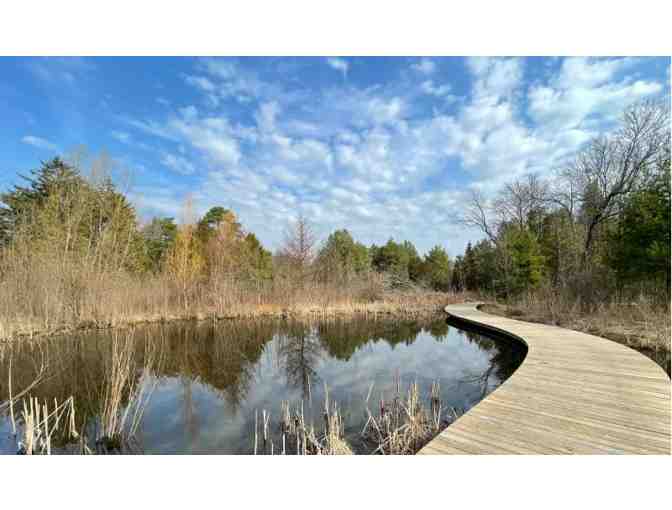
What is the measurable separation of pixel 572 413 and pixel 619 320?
23.0 ft

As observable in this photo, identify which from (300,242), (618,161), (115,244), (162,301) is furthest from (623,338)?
(115,244)

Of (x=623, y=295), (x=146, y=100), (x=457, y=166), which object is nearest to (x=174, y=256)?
(x=146, y=100)

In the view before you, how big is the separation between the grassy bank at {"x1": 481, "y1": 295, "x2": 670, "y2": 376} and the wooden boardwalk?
6.39 ft

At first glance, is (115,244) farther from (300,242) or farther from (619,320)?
(619,320)

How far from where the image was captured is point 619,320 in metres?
7.42

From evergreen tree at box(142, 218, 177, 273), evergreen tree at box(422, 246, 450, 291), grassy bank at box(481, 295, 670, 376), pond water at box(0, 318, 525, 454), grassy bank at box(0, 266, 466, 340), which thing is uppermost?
evergreen tree at box(142, 218, 177, 273)

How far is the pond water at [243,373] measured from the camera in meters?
3.44

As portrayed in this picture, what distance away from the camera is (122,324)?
9094 mm

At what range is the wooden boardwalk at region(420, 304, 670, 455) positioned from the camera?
2074 millimetres

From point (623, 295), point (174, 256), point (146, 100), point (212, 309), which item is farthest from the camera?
point (174, 256)

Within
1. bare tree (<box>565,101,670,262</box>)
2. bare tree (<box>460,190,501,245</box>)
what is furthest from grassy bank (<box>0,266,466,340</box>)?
bare tree (<box>565,101,670,262</box>)

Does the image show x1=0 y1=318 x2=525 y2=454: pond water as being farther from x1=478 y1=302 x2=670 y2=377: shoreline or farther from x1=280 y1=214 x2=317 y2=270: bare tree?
x1=280 y1=214 x2=317 y2=270: bare tree
